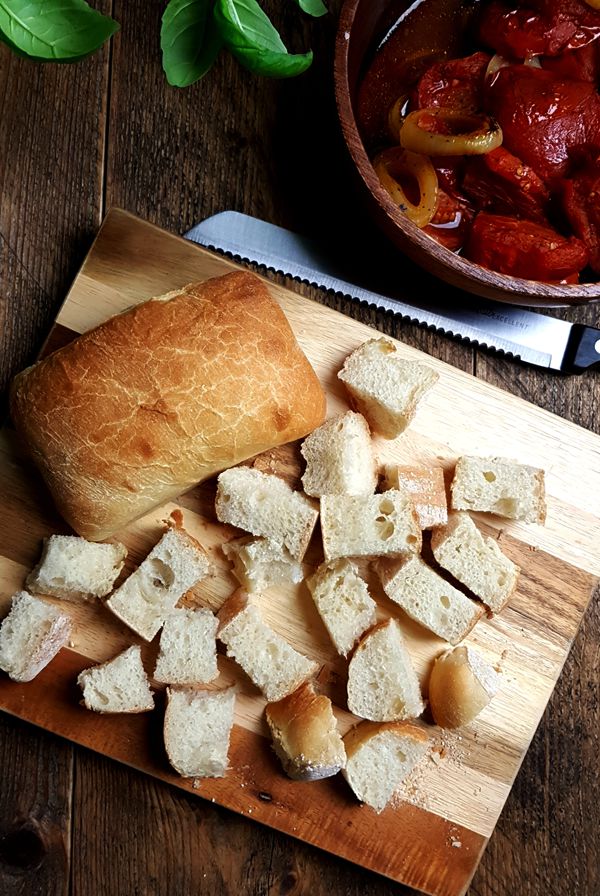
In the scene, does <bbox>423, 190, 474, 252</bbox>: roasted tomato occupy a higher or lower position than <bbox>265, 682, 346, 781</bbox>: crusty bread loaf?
higher

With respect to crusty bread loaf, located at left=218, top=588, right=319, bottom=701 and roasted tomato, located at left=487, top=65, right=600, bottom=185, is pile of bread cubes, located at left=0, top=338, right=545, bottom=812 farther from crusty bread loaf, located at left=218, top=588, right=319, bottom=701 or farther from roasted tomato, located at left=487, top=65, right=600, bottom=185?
roasted tomato, located at left=487, top=65, right=600, bottom=185

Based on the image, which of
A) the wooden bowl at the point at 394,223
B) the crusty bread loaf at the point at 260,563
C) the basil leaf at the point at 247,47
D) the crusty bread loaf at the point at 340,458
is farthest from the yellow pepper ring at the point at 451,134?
the crusty bread loaf at the point at 260,563

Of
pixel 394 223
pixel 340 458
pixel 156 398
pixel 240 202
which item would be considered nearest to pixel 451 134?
pixel 394 223

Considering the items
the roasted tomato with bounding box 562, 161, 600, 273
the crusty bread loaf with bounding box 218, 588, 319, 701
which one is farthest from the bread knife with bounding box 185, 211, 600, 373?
the crusty bread loaf with bounding box 218, 588, 319, 701

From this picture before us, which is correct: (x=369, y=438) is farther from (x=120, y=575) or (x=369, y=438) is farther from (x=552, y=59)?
(x=552, y=59)

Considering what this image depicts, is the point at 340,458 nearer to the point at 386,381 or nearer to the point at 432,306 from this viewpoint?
the point at 386,381

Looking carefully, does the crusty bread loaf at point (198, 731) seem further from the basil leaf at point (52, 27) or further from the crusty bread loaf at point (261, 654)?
the basil leaf at point (52, 27)

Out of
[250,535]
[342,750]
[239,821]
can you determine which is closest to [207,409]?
[250,535]
